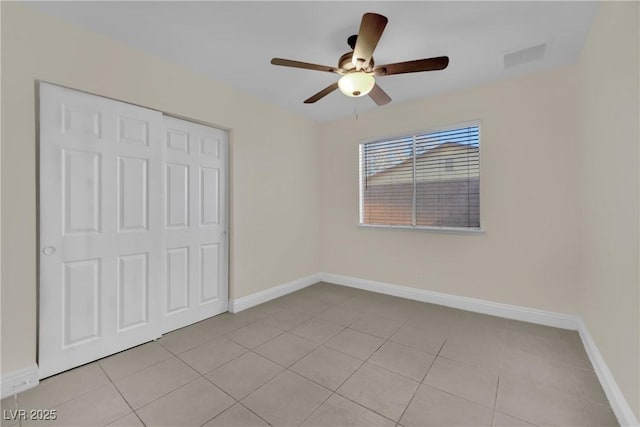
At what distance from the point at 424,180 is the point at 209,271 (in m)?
3.01

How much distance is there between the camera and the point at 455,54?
8.26 feet

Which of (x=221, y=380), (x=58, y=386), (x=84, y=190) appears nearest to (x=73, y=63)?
(x=84, y=190)

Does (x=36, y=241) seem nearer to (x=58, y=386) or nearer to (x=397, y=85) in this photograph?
(x=58, y=386)

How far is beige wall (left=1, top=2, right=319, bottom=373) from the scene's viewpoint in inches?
71.8

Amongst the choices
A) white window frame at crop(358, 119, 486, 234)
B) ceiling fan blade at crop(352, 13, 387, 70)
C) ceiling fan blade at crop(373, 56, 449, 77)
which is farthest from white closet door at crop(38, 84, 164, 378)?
white window frame at crop(358, 119, 486, 234)

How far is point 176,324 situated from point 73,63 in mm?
2504

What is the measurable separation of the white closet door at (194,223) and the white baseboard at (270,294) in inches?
6.4

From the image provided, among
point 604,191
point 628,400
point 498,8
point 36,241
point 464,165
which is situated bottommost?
point 628,400

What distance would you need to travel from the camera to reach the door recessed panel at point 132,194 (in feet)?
7.76

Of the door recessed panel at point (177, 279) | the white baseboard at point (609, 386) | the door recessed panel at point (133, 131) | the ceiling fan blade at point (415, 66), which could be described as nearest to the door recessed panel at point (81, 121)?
the door recessed panel at point (133, 131)

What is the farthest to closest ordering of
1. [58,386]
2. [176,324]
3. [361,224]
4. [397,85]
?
[361,224], [397,85], [176,324], [58,386]

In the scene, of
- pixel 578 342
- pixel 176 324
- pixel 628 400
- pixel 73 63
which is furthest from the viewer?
pixel 176 324

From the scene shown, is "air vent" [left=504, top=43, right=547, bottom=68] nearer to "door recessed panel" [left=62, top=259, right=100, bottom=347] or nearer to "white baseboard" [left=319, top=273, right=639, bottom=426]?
"white baseboard" [left=319, top=273, right=639, bottom=426]

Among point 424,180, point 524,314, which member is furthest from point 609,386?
point 424,180
